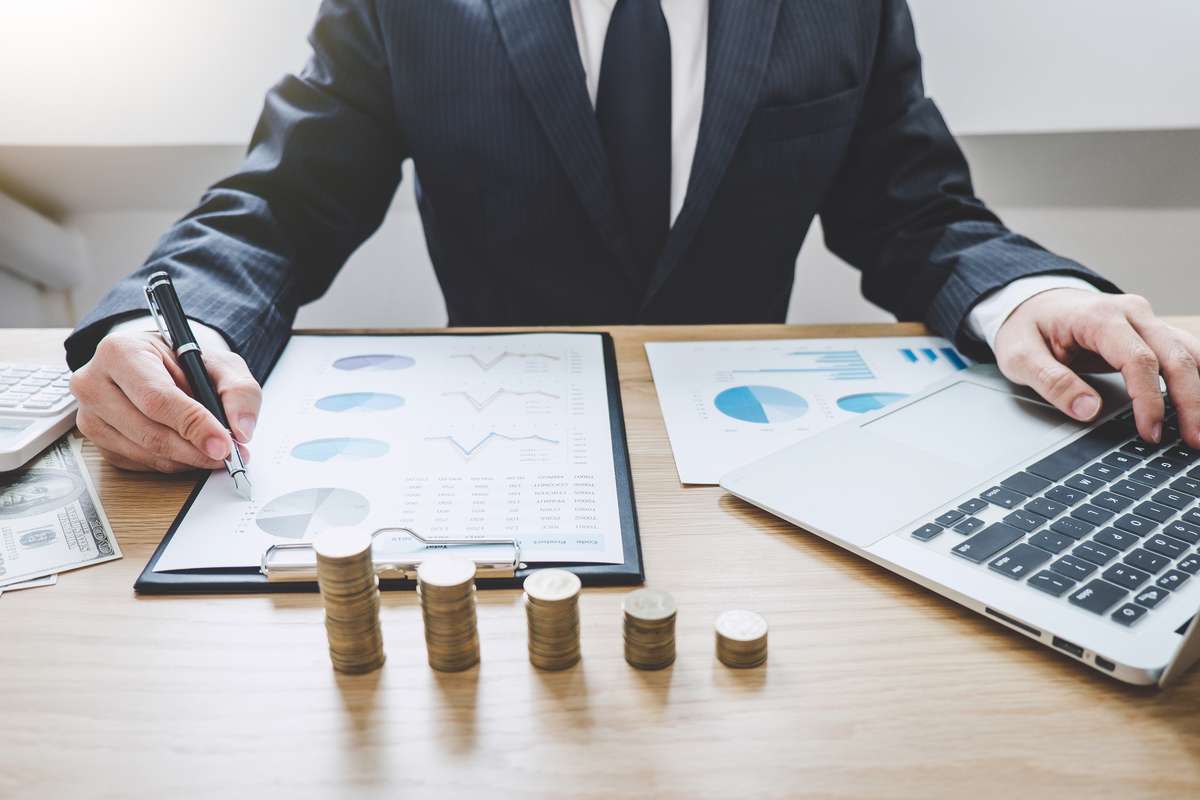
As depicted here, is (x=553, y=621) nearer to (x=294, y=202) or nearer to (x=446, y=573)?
(x=446, y=573)

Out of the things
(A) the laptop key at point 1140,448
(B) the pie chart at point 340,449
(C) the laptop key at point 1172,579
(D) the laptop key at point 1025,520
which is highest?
(C) the laptop key at point 1172,579

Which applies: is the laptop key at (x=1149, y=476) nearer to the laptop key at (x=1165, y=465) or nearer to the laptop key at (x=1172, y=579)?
the laptop key at (x=1165, y=465)

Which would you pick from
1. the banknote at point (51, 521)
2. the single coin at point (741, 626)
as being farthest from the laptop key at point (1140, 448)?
the banknote at point (51, 521)

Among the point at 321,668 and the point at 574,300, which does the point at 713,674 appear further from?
the point at 574,300

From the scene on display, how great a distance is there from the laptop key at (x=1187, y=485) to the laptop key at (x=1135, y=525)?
6 centimetres

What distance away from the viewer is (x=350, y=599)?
0.39m

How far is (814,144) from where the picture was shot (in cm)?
101

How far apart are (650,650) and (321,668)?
0.16 metres

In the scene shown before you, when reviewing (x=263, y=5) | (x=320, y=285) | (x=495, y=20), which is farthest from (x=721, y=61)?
(x=263, y=5)

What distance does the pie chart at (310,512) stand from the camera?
1.68 ft

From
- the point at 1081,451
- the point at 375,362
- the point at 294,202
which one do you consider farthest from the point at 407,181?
the point at 1081,451

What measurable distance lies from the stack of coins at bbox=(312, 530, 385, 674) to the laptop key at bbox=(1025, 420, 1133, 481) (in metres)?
0.42

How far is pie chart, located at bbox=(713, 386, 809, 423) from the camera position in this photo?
0.68 meters

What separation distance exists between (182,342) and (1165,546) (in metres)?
0.63
